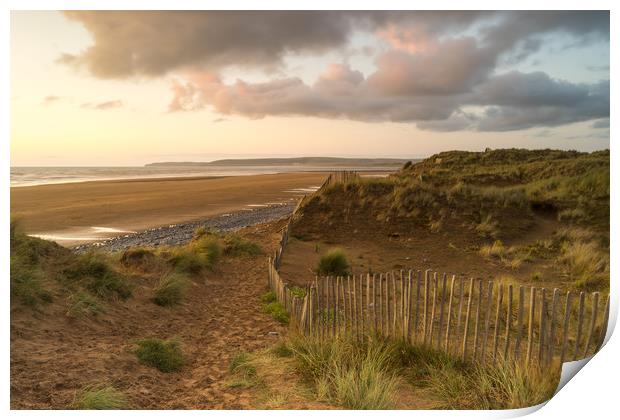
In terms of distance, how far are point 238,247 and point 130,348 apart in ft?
26.3

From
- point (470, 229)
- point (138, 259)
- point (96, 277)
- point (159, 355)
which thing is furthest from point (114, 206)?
point (159, 355)

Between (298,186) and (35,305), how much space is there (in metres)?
36.5

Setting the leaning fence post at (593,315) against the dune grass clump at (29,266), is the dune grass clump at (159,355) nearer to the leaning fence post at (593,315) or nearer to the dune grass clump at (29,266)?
the dune grass clump at (29,266)

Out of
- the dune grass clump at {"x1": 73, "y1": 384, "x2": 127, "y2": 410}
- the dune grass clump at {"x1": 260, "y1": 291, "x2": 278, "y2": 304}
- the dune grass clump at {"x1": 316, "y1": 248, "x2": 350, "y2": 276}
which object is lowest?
the dune grass clump at {"x1": 260, "y1": 291, "x2": 278, "y2": 304}

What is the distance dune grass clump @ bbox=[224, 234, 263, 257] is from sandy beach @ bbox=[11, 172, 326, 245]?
5.54 meters

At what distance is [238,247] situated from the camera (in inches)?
545

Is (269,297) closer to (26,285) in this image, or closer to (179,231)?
(26,285)

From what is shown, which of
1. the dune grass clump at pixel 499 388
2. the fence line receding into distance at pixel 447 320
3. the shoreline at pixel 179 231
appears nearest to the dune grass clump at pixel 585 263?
A: the fence line receding into distance at pixel 447 320

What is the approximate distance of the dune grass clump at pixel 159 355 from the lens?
554 cm

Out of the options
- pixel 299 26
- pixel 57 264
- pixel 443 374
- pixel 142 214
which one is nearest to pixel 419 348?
pixel 443 374

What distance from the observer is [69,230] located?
1714cm

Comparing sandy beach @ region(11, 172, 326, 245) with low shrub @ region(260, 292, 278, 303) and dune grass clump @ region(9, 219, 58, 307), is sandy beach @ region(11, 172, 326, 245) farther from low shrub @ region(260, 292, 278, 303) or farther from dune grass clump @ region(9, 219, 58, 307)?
low shrub @ region(260, 292, 278, 303)

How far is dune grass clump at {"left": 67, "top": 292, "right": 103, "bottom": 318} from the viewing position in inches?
262

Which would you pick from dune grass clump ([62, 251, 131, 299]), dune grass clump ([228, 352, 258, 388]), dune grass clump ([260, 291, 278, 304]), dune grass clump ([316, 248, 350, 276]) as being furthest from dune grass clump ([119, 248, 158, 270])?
dune grass clump ([228, 352, 258, 388])
